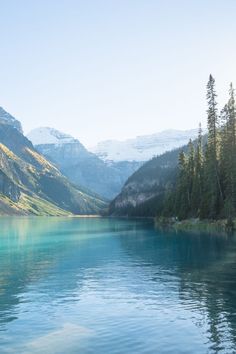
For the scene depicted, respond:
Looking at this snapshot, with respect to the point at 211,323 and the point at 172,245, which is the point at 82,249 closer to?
the point at 172,245

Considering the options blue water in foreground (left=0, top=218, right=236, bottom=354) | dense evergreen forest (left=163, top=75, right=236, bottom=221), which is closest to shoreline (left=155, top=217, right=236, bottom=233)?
dense evergreen forest (left=163, top=75, right=236, bottom=221)

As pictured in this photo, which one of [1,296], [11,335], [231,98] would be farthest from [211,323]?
[231,98]

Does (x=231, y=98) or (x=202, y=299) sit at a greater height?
(x=231, y=98)

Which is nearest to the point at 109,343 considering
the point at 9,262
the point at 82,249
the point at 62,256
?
the point at 9,262

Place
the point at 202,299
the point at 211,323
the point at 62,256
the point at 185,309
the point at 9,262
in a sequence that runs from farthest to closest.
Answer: the point at 62,256 < the point at 9,262 < the point at 202,299 < the point at 185,309 < the point at 211,323

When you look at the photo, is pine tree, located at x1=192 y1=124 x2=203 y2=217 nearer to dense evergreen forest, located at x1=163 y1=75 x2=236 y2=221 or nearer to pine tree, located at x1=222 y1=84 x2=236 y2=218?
dense evergreen forest, located at x1=163 y1=75 x2=236 y2=221

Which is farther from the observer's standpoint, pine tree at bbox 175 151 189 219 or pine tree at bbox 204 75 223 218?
pine tree at bbox 175 151 189 219

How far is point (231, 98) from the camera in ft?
411

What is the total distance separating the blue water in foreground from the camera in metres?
28.1

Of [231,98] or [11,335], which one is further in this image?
[231,98]

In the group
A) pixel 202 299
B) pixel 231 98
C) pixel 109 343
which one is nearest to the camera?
pixel 109 343

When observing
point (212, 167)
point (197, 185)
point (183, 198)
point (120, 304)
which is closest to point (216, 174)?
point (212, 167)

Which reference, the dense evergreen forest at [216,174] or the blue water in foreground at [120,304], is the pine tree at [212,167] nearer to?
the dense evergreen forest at [216,174]

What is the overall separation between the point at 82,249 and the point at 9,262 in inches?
864
